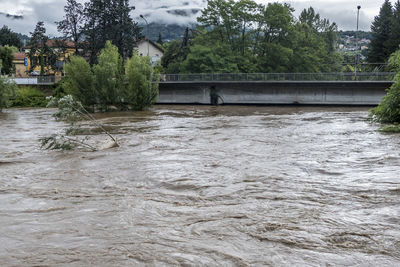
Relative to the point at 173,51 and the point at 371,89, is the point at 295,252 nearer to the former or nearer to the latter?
the point at 371,89

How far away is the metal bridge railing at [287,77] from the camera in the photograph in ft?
167

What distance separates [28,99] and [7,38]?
8377cm

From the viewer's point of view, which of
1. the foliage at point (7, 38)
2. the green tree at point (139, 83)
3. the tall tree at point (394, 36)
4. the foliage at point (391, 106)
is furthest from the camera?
the foliage at point (7, 38)

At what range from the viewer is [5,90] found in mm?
50312

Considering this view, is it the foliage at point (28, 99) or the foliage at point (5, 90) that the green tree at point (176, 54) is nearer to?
the foliage at point (28, 99)

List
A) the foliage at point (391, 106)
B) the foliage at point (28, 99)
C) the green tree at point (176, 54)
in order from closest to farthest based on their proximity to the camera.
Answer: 1. the foliage at point (391, 106)
2. the foliage at point (28, 99)
3. the green tree at point (176, 54)

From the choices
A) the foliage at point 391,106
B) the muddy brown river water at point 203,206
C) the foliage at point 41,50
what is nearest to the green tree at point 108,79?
the muddy brown river water at point 203,206

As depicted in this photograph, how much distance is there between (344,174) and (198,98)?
47.7m

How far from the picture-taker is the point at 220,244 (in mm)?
7879

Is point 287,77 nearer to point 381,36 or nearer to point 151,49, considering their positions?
point 381,36

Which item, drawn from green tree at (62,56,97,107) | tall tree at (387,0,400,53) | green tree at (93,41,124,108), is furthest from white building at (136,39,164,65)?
green tree at (62,56,97,107)

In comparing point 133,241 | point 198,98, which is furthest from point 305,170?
point 198,98

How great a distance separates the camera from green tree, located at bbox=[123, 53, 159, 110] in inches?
1819

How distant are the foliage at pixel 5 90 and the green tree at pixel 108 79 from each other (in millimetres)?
11772
